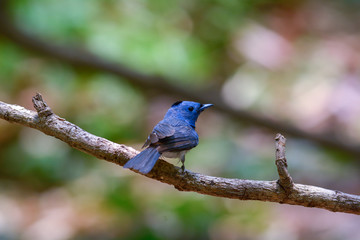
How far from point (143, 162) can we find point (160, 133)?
46cm

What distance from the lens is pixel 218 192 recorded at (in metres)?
2.86

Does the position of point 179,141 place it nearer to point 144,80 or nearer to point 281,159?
point 281,159

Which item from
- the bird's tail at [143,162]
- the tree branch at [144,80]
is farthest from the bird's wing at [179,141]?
the tree branch at [144,80]

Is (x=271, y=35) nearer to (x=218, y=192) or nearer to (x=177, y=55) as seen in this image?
(x=177, y=55)

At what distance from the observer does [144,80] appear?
291 inches

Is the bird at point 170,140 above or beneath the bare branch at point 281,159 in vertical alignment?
above

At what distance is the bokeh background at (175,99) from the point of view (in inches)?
228

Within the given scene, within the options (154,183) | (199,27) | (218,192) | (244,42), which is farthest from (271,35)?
(218,192)

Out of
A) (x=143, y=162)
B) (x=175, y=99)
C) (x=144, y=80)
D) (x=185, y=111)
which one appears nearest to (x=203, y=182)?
(x=143, y=162)

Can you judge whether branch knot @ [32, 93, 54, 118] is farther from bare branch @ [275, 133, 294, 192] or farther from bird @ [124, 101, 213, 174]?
bare branch @ [275, 133, 294, 192]

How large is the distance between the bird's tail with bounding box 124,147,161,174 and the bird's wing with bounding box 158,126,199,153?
0.56 ft

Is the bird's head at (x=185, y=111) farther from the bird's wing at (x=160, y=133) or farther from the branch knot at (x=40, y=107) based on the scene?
the branch knot at (x=40, y=107)

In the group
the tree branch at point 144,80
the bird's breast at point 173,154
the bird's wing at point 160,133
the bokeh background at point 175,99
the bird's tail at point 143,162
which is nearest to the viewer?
the bird's tail at point 143,162

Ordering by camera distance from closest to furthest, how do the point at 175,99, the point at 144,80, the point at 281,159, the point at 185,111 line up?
1. the point at 281,159
2. the point at 185,111
3. the point at 144,80
4. the point at 175,99
